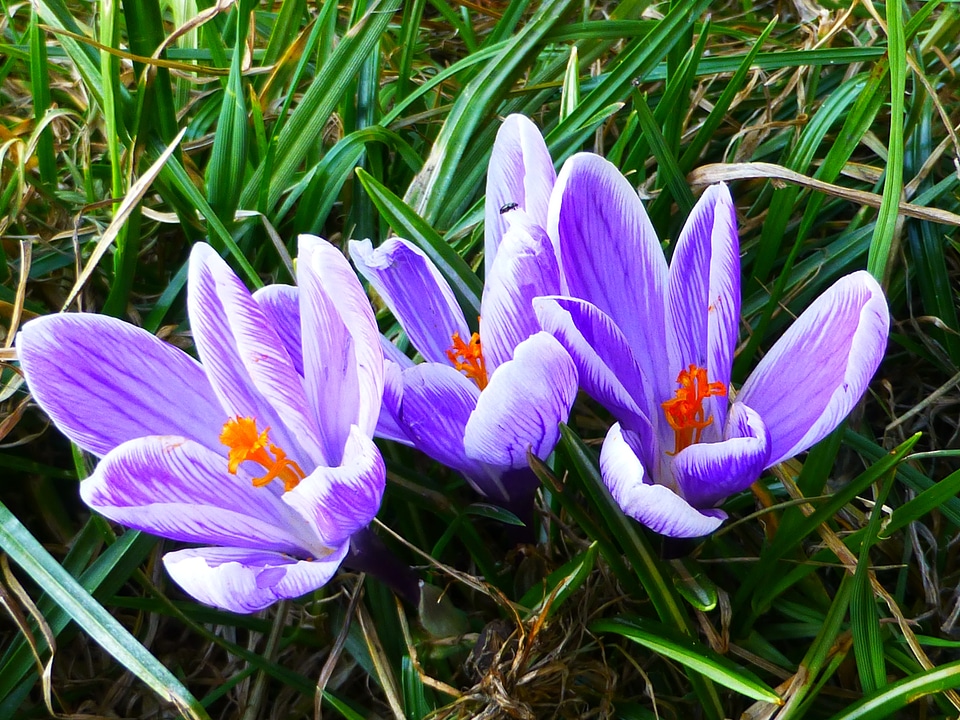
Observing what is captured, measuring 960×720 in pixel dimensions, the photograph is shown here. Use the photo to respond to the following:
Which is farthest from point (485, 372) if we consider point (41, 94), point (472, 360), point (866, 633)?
point (41, 94)

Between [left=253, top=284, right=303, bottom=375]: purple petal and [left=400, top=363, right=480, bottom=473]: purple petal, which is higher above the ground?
[left=253, top=284, right=303, bottom=375]: purple petal

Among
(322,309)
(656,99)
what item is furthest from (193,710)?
(656,99)

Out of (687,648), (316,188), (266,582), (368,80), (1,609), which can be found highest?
(368,80)

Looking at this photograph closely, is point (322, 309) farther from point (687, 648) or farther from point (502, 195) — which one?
point (687, 648)

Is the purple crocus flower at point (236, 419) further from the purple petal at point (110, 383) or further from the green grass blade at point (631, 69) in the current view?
the green grass blade at point (631, 69)

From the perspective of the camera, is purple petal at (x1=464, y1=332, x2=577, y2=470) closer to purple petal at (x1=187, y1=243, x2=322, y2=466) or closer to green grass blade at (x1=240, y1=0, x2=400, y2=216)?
purple petal at (x1=187, y1=243, x2=322, y2=466)

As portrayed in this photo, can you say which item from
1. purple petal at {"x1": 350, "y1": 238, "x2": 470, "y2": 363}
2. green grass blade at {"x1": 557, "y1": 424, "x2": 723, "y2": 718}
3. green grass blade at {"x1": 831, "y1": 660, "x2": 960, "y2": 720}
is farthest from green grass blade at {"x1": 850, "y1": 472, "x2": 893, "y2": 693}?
purple petal at {"x1": 350, "y1": 238, "x2": 470, "y2": 363}
